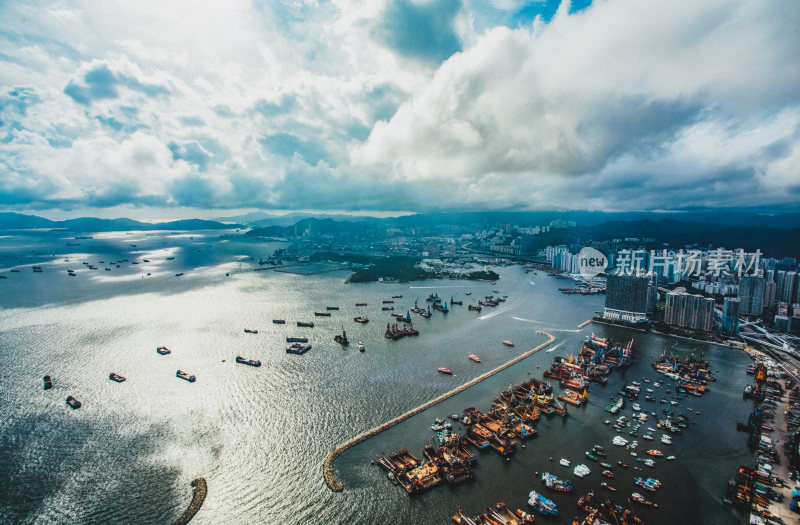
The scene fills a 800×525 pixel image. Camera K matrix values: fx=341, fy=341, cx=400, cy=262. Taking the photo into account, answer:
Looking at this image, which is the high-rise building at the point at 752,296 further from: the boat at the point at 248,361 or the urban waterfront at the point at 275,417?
the boat at the point at 248,361

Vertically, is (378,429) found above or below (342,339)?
below

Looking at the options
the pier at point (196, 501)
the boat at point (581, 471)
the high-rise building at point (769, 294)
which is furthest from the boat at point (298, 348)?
the high-rise building at point (769, 294)

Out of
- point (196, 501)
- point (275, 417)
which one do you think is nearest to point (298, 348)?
point (275, 417)

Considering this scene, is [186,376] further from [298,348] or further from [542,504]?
[542,504]

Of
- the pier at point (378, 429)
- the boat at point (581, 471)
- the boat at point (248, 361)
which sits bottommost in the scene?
the boat at point (581, 471)

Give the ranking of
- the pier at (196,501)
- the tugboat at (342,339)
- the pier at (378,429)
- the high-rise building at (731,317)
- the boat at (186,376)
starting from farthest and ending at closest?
the high-rise building at (731,317) < the tugboat at (342,339) < the boat at (186,376) < the pier at (378,429) < the pier at (196,501)

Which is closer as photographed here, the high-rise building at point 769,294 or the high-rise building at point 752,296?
the high-rise building at point 752,296

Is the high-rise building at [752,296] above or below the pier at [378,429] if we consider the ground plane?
above

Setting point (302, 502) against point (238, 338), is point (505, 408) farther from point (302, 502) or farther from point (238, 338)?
point (238, 338)
